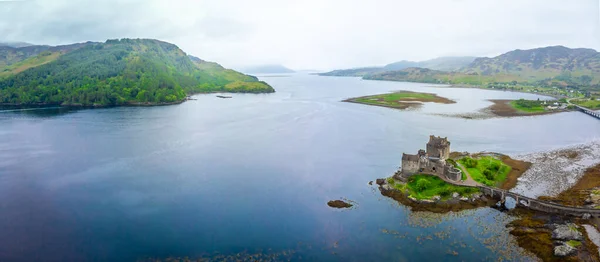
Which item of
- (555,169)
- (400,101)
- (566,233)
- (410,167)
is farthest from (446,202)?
(400,101)

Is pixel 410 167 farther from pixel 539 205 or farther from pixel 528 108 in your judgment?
pixel 528 108

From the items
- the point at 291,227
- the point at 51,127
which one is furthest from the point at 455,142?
the point at 51,127

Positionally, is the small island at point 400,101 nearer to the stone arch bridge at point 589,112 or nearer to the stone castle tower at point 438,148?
the stone arch bridge at point 589,112

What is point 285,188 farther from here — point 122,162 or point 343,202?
point 122,162

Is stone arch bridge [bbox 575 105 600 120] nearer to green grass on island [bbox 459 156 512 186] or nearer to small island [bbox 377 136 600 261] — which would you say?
small island [bbox 377 136 600 261]

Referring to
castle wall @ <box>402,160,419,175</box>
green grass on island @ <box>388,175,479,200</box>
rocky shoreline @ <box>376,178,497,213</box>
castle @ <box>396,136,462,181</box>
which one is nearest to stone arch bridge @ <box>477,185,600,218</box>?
rocky shoreline @ <box>376,178,497,213</box>

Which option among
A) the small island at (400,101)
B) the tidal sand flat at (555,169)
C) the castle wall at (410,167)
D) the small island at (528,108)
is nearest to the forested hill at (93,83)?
the small island at (400,101)
